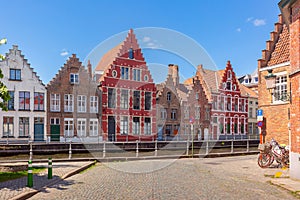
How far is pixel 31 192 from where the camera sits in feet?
29.5

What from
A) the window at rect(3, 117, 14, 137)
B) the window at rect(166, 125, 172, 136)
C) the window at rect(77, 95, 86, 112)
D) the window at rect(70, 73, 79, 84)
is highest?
the window at rect(70, 73, 79, 84)

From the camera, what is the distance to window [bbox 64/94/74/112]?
37.2 meters

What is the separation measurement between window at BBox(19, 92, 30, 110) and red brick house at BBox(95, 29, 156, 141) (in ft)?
27.2

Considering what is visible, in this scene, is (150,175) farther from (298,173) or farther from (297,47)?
(297,47)

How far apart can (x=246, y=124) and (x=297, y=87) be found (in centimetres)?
4290

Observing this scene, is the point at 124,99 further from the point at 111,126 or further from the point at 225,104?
the point at 225,104

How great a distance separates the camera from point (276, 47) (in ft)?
70.4

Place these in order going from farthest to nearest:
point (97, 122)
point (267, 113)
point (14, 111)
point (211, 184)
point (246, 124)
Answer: point (246, 124)
point (97, 122)
point (14, 111)
point (267, 113)
point (211, 184)

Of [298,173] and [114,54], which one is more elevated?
[114,54]

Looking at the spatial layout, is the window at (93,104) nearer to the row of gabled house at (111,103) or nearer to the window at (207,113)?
the row of gabled house at (111,103)

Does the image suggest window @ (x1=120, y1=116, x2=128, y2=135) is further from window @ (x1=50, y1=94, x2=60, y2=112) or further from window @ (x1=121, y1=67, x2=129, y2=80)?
window @ (x1=50, y1=94, x2=60, y2=112)

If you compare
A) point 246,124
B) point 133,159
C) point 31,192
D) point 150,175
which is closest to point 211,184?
point 150,175

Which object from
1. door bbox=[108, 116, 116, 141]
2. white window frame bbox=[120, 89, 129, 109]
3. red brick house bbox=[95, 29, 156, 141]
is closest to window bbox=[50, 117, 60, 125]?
red brick house bbox=[95, 29, 156, 141]

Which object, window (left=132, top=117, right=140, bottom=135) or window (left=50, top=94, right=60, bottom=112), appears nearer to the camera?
window (left=50, top=94, right=60, bottom=112)
